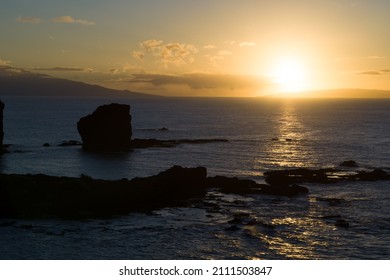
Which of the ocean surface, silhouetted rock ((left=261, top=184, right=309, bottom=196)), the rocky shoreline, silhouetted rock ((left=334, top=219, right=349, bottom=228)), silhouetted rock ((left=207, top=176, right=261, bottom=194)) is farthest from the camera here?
silhouetted rock ((left=207, top=176, right=261, bottom=194))

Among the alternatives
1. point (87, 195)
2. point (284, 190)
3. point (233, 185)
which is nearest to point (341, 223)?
point (284, 190)

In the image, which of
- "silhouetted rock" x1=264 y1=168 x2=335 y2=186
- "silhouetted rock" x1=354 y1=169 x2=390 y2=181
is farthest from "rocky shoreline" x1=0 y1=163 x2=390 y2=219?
"silhouetted rock" x1=354 y1=169 x2=390 y2=181

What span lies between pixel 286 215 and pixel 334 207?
24.1ft

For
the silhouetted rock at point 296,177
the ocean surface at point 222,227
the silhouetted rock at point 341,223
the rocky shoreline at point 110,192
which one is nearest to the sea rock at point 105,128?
the ocean surface at point 222,227

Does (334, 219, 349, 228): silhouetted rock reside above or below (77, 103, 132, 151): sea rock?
below

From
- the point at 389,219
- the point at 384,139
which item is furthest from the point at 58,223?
the point at 384,139

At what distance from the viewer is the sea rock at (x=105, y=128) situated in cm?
10894

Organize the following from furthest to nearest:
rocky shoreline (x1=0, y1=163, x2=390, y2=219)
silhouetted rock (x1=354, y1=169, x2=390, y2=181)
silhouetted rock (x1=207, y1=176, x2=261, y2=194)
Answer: silhouetted rock (x1=354, y1=169, x2=390, y2=181)
silhouetted rock (x1=207, y1=176, x2=261, y2=194)
rocky shoreline (x1=0, y1=163, x2=390, y2=219)

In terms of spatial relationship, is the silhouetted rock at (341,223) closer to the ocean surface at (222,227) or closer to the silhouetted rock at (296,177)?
the ocean surface at (222,227)

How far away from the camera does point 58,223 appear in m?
49.6

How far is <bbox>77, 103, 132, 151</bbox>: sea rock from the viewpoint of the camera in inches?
4289

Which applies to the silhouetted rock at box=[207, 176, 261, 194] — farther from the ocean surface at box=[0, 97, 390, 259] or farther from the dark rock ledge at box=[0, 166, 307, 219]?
the ocean surface at box=[0, 97, 390, 259]

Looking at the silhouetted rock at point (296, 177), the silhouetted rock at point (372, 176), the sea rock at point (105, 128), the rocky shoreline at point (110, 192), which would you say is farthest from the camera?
the sea rock at point (105, 128)
